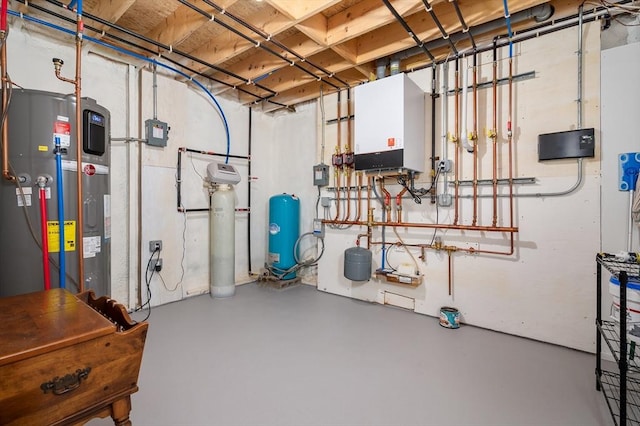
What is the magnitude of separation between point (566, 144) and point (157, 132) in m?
3.85

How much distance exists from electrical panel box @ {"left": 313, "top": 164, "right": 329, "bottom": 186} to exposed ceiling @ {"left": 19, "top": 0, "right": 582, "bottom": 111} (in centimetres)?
107

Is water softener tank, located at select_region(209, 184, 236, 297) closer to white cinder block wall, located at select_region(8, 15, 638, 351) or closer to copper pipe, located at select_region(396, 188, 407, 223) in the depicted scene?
white cinder block wall, located at select_region(8, 15, 638, 351)

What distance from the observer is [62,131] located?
1.85 meters

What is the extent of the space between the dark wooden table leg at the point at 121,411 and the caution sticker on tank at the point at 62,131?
5.40 feet

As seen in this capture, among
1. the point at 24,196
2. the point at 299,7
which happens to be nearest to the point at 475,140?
the point at 299,7

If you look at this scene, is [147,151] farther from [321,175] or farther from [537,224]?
[537,224]

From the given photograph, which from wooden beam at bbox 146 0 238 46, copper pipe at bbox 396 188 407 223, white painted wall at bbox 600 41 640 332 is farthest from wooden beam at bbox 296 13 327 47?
white painted wall at bbox 600 41 640 332

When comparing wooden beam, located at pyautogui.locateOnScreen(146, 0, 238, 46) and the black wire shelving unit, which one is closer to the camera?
the black wire shelving unit

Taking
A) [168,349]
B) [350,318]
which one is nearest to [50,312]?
[168,349]

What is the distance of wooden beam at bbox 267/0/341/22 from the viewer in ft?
7.32

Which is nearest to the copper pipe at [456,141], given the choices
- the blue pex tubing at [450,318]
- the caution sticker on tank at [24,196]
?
the blue pex tubing at [450,318]

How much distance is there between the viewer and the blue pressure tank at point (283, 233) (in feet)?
13.3

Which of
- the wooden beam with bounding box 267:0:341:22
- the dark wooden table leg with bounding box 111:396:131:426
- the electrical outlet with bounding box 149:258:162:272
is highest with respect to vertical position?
the wooden beam with bounding box 267:0:341:22

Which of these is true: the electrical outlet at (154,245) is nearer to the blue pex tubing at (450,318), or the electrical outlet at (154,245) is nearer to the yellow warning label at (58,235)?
the yellow warning label at (58,235)
